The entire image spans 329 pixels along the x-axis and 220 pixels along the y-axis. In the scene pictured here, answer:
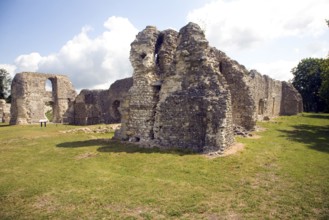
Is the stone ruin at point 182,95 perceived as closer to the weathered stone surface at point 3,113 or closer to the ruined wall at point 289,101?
the ruined wall at point 289,101

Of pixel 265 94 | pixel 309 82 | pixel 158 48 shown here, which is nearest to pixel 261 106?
pixel 265 94

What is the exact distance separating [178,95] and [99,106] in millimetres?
18897

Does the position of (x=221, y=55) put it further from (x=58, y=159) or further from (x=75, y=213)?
(x=75, y=213)

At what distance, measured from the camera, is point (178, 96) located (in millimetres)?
14195

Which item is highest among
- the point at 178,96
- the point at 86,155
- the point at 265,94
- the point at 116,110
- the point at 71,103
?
the point at 265,94

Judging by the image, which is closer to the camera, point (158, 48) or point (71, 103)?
point (158, 48)

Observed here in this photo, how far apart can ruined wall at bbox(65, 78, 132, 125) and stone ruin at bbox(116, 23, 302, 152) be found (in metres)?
13.7

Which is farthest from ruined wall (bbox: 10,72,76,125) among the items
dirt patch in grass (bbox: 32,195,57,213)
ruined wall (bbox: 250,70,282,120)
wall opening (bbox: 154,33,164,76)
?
dirt patch in grass (bbox: 32,195,57,213)

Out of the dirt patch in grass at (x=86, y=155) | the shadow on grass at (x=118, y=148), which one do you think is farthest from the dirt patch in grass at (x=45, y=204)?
the shadow on grass at (x=118, y=148)

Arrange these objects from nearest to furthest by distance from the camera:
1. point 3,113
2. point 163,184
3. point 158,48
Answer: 1. point 163,184
2. point 158,48
3. point 3,113

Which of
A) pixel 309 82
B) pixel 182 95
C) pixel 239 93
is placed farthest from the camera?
pixel 309 82

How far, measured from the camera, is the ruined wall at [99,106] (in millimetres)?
30500

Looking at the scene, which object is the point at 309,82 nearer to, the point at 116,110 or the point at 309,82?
the point at 309,82

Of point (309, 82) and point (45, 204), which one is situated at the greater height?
point (309, 82)
